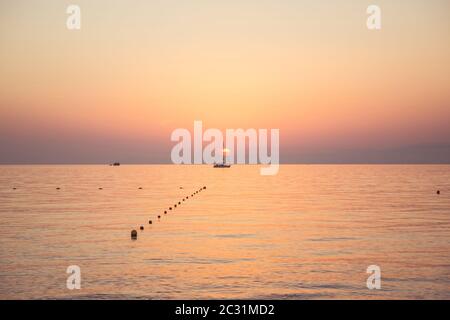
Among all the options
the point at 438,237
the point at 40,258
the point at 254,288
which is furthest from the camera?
the point at 438,237

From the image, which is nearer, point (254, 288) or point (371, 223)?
point (254, 288)

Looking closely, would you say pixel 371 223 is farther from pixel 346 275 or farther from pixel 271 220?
pixel 346 275

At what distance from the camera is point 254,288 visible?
24.7 metres

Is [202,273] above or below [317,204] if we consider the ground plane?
below

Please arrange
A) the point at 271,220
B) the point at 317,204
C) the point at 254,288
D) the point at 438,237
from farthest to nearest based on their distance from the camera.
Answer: the point at 317,204, the point at 271,220, the point at 438,237, the point at 254,288

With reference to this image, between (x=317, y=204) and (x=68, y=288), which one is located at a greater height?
(x=317, y=204)
